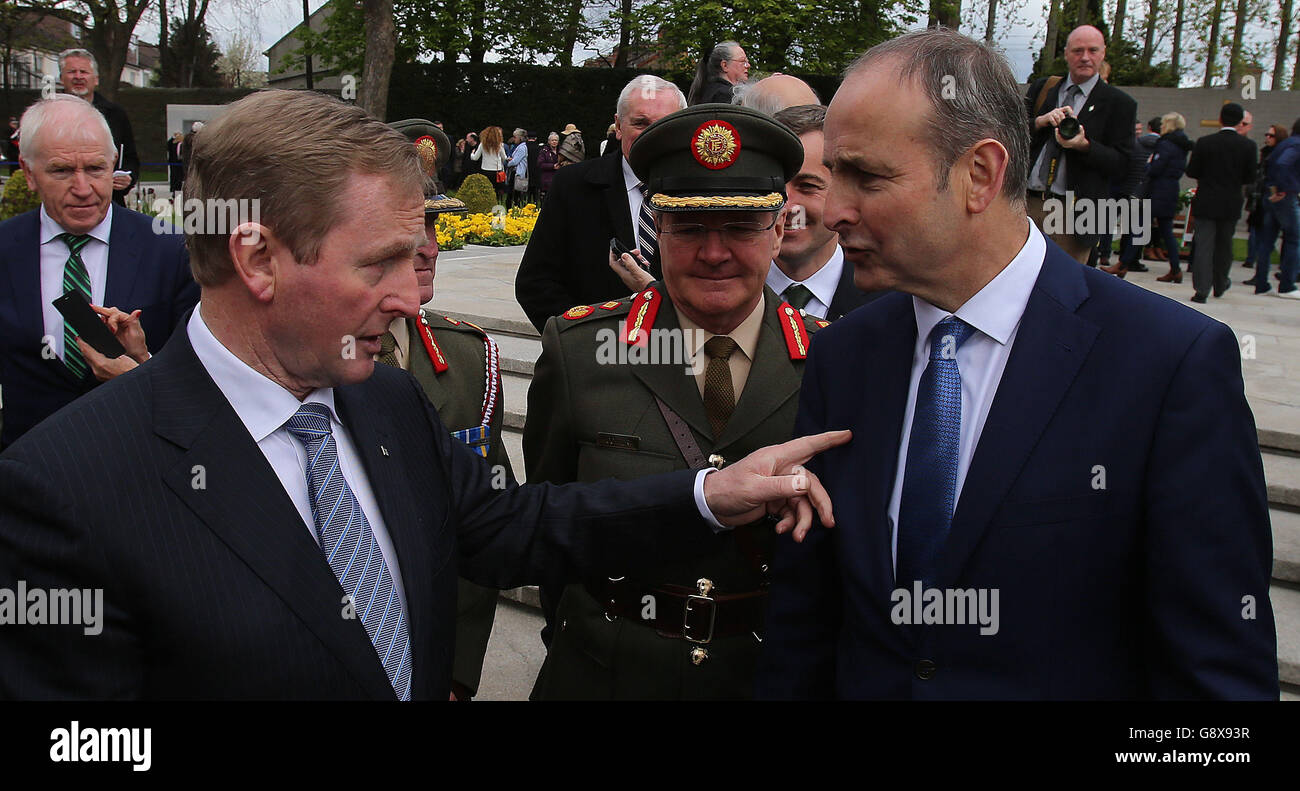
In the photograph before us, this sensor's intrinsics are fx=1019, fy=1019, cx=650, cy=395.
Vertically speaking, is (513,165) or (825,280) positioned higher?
(513,165)

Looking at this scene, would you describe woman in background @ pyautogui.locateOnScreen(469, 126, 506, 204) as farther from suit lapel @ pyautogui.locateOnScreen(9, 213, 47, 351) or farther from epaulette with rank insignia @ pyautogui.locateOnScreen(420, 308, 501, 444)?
epaulette with rank insignia @ pyautogui.locateOnScreen(420, 308, 501, 444)

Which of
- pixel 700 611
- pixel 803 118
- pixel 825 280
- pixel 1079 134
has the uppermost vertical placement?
pixel 1079 134

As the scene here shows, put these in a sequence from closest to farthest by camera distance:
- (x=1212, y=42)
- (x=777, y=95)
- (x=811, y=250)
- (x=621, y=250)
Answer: (x=811, y=250), (x=777, y=95), (x=621, y=250), (x=1212, y=42)

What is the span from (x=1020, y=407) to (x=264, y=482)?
1.29 meters

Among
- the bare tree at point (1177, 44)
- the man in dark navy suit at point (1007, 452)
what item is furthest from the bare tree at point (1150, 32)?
the man in dark navy suit at point (1007, 452)

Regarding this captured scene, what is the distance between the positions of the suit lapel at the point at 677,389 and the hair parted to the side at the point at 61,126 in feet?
7.78

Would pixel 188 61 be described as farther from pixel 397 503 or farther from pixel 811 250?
pixel 397 503

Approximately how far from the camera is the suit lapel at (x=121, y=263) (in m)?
3.68

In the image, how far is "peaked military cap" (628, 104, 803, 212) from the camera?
2.63 m

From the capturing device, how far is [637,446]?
105 inches

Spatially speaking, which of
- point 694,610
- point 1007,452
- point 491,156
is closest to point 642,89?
point 694,610

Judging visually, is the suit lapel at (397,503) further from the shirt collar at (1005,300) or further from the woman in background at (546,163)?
the woman in background at (546,163)

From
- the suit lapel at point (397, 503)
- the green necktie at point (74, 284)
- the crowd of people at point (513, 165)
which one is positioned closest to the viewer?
the suit lapel at point (397, 503)

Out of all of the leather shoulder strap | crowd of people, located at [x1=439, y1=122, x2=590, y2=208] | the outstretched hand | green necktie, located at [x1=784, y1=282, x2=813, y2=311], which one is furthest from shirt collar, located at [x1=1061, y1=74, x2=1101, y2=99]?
crowd of people, located at [x1=439, y1=122, x2=590, y2=208]
